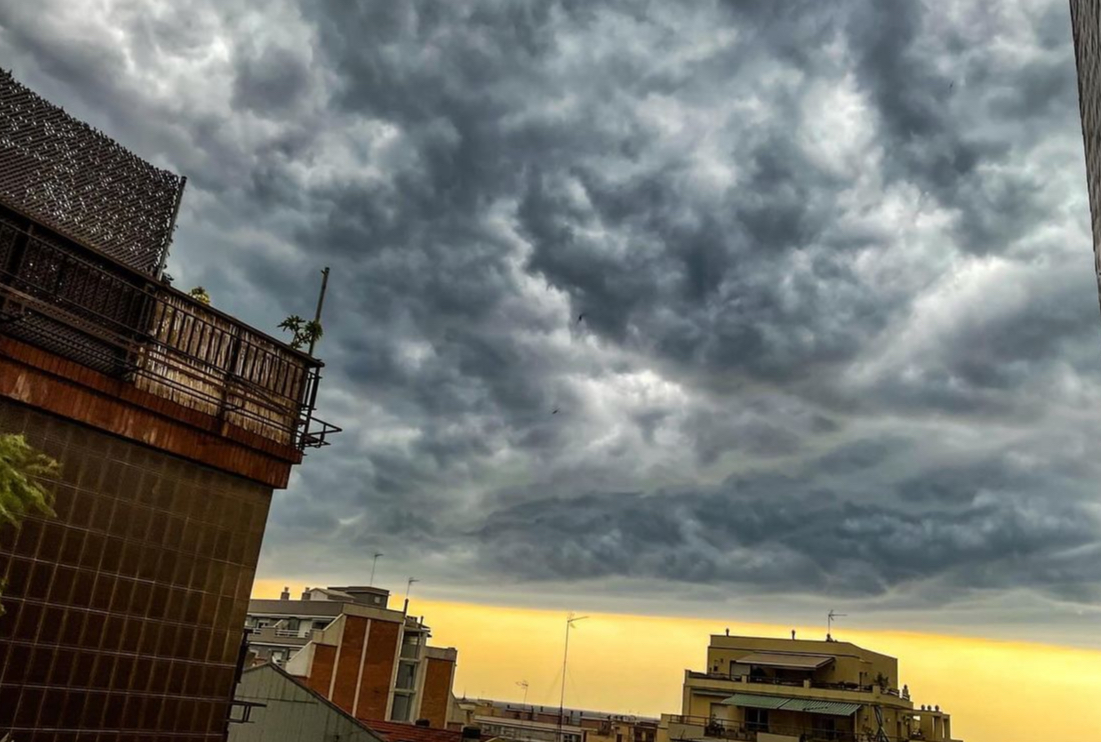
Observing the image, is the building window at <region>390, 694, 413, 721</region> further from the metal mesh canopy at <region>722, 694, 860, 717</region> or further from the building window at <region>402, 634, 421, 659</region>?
the metal mesh canopy at <region>722, 694, 860, 717</region>

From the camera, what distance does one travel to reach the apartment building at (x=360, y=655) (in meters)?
70.9

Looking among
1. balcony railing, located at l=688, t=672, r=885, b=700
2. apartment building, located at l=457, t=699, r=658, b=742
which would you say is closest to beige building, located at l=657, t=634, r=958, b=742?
balcony railing, located at l=688, t=672, r=885, b=700

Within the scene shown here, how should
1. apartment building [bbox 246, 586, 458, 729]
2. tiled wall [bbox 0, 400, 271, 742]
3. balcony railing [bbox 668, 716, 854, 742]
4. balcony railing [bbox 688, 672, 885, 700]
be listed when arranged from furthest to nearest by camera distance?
apartment building [bbox 246, 586, 458, 729] < balcony railing [bbox 688, 672, 885, 700] < balcony railing [bbox 668, 716, 854, 742] < tiled wall [bbox 0, 400, 271, 742]

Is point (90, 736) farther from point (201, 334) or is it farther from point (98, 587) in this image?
point (201, 334)

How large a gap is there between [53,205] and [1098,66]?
25.9 meters

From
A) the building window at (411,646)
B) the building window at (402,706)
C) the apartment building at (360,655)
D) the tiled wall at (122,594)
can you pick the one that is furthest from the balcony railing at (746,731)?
the tiled wall at (122,594)

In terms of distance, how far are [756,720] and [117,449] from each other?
59.4 meters

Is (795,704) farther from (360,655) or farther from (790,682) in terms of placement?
(360,655)

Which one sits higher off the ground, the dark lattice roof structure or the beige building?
the dark lattice roof structure

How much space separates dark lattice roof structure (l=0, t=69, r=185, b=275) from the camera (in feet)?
63.8

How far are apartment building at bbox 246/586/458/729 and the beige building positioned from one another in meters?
23.3

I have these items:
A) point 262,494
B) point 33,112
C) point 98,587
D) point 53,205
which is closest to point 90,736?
point 98,587

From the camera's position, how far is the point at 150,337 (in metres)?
20.5

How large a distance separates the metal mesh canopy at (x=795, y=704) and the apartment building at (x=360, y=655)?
25.7 meters
